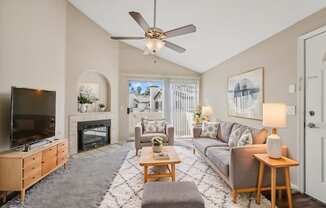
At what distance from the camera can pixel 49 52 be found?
3.61 meters

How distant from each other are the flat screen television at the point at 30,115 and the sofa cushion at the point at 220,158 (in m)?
2.85

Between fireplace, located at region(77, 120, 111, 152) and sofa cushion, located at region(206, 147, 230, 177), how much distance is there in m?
3.31

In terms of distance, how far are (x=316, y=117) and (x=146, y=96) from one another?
4.94m

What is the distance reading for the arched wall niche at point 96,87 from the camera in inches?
207

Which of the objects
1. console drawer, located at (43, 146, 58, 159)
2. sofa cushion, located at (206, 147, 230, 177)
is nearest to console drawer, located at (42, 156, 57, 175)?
console drawer, located at (43, 146, 58, 159)

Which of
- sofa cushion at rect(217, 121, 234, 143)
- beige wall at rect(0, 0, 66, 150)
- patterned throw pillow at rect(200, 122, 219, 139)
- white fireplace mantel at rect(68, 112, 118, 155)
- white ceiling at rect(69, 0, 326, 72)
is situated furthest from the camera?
white fireplace mantel at rect(68, 112, 118, 155)

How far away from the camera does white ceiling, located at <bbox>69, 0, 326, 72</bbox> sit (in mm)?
2453

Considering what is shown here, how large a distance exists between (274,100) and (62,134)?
4.32m

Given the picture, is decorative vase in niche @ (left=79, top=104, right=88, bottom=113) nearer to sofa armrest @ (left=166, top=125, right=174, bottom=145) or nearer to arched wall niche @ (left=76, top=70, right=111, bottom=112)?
arched wall niche @ (left=76, top=70, right=111, bottom=112)

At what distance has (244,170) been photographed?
2359 mm

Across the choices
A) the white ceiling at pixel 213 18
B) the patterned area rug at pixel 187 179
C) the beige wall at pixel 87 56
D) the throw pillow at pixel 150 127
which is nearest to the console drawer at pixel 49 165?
the patterned area rug at pixel 187 179

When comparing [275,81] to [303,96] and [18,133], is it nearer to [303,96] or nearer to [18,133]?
[303,96]

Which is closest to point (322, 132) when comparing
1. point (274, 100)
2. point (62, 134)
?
point (274, 100)

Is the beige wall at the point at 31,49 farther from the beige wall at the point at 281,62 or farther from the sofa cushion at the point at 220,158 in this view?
the beige wall at the point at 281,62
